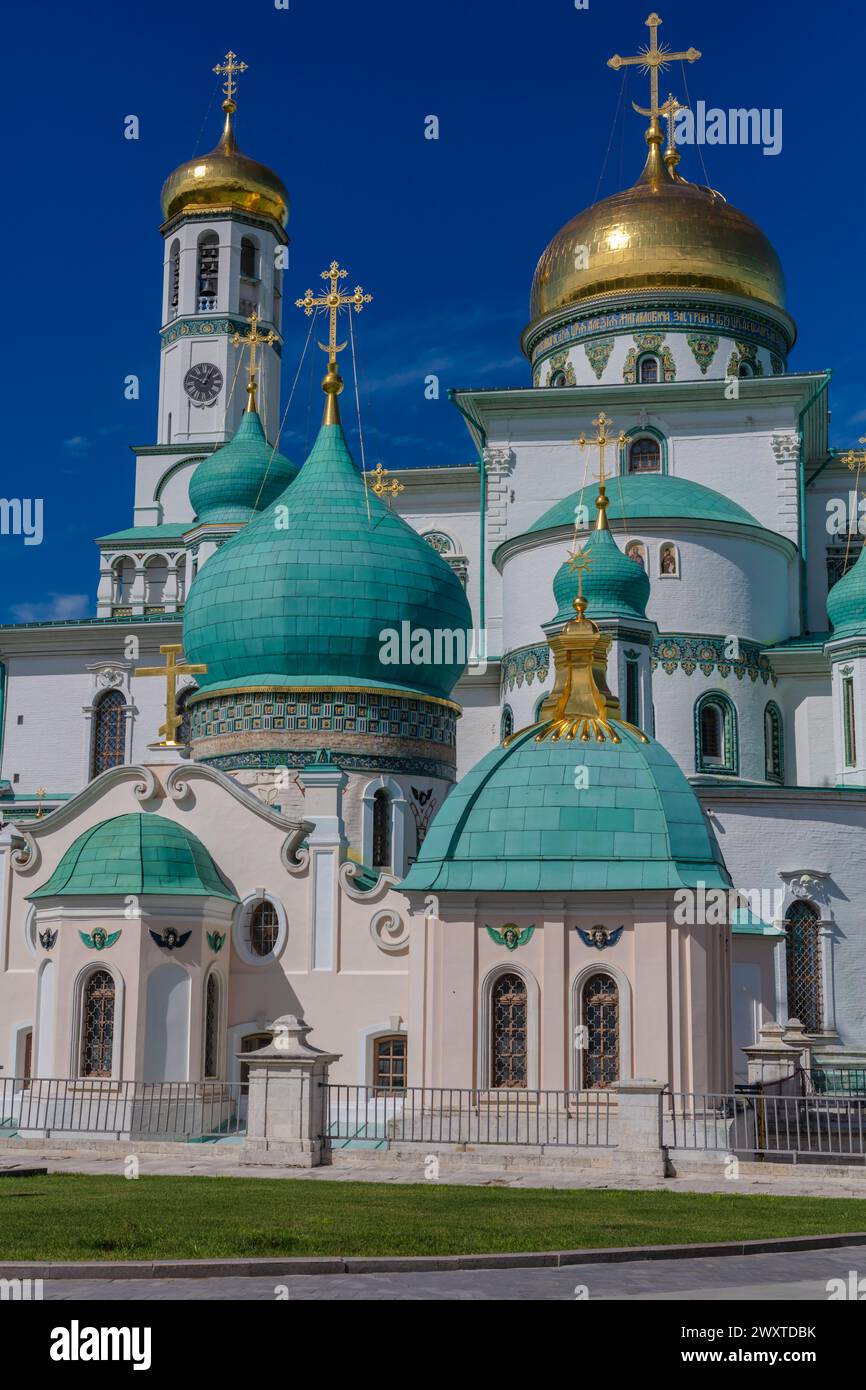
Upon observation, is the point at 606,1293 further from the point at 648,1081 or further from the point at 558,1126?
the point at 558,1126

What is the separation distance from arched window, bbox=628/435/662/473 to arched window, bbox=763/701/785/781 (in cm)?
655

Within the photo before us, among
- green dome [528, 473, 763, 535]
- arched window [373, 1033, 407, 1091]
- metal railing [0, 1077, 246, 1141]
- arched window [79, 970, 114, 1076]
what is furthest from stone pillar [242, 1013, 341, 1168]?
green dome [528, 473, 763, 535]

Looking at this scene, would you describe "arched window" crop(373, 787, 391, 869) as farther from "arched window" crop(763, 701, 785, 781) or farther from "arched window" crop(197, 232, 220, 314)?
"arched window" crop(197, 232, 220, 314)

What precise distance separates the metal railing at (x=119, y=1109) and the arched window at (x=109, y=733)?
51.0ft

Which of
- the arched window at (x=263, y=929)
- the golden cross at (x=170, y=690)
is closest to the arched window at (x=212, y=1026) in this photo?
the arched window at (x=263, y=929)

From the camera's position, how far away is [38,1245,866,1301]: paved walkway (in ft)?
28.8

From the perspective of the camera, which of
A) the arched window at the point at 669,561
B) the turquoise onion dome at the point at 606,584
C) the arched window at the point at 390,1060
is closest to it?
the arched window at the point at 390,1060

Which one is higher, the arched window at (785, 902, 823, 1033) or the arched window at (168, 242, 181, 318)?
the arched window at (168, 242, 181, 318)

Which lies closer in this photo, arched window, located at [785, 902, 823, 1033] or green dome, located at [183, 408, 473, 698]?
green dome, located at [183, 408, 473, 698]

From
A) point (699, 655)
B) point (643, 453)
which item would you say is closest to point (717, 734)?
point (699, 655)

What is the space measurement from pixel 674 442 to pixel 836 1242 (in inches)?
1042

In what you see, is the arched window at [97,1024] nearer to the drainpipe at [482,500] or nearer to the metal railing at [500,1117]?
the metal railing at [500,1117]

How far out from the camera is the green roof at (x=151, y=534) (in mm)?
41906

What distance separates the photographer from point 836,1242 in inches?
437
